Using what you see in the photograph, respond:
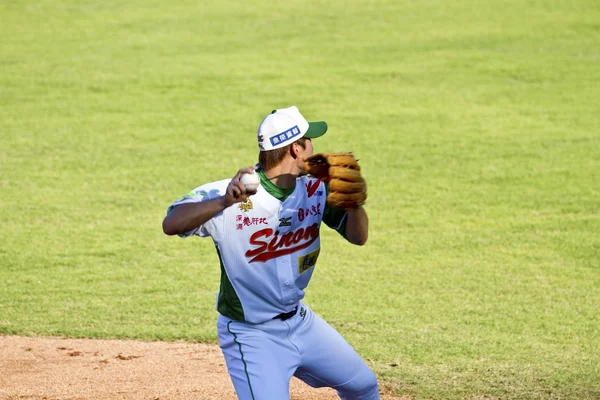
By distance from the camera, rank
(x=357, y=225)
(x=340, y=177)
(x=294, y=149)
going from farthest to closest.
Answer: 1. (x=357, y=225)
2. (x=294, y=149)
3. (x=340, y=177)

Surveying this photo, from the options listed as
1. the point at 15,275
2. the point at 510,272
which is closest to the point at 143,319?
the point at 15,275

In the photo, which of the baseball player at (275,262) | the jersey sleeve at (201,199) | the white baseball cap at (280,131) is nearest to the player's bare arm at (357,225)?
the baseball player at (275,262)

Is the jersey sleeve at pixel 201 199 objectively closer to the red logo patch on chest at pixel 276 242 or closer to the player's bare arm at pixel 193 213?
the player's bare arm at pixel 193 213

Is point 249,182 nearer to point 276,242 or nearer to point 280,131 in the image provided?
point 280,131

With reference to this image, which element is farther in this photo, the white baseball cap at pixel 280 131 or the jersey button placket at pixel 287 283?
the jersey button placket at pixel 287 283

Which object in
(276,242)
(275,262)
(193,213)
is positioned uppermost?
(193,213)

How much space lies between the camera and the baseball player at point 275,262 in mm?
4727

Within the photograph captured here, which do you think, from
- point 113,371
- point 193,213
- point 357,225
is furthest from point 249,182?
point 113,371

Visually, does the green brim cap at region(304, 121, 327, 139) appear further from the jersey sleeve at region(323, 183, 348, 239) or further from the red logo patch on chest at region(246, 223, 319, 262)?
the red logo patch on chest at region(246, 223, 319, 262)

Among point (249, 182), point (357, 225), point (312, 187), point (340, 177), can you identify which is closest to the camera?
point (249, 182)

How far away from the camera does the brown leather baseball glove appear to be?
183 inches

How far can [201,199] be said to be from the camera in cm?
466

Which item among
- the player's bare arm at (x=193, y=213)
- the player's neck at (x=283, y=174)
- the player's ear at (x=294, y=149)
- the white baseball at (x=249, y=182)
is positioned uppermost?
the player's ear at (x=294, y=149)

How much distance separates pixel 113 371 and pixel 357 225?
3.06m
